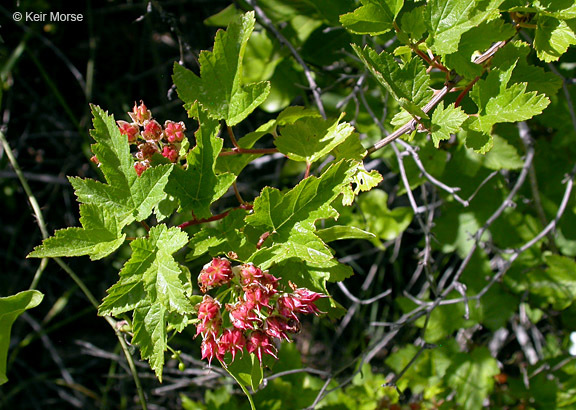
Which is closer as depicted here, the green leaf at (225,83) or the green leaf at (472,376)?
the green leaf at (225,83)

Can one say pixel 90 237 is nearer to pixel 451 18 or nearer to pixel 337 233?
pixel 337 233

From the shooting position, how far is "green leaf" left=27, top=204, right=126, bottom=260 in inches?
36.1

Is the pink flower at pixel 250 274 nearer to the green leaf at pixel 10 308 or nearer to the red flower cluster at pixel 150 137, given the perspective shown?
the red flower cluster at pixel 150 137

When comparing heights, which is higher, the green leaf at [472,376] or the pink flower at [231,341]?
the pink flower at [231,341]

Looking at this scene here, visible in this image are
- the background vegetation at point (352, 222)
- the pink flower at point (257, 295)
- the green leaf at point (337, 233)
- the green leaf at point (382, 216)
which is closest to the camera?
the pink flower at point (257, 295)

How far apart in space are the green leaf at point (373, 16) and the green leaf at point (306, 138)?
19 cm

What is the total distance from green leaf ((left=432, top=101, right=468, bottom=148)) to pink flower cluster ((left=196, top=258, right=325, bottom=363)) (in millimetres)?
347

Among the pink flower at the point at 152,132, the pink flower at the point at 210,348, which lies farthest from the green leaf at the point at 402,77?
the pink flower at the point at 210,348

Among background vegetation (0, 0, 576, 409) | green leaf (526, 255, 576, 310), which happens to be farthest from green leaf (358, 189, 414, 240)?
green leaf (526, 255, 576, 310)

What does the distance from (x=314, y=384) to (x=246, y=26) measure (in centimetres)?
128

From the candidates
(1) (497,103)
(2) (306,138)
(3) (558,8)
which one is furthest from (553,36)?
(2) (306,138)

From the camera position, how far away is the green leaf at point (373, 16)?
0.91m

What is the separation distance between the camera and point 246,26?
0.99 m

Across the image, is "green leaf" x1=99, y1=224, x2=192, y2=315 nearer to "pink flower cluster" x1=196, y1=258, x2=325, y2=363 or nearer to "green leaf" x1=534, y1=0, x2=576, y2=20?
"pink flower cluster" x1=196, y1=258, x2=325, y2=363
